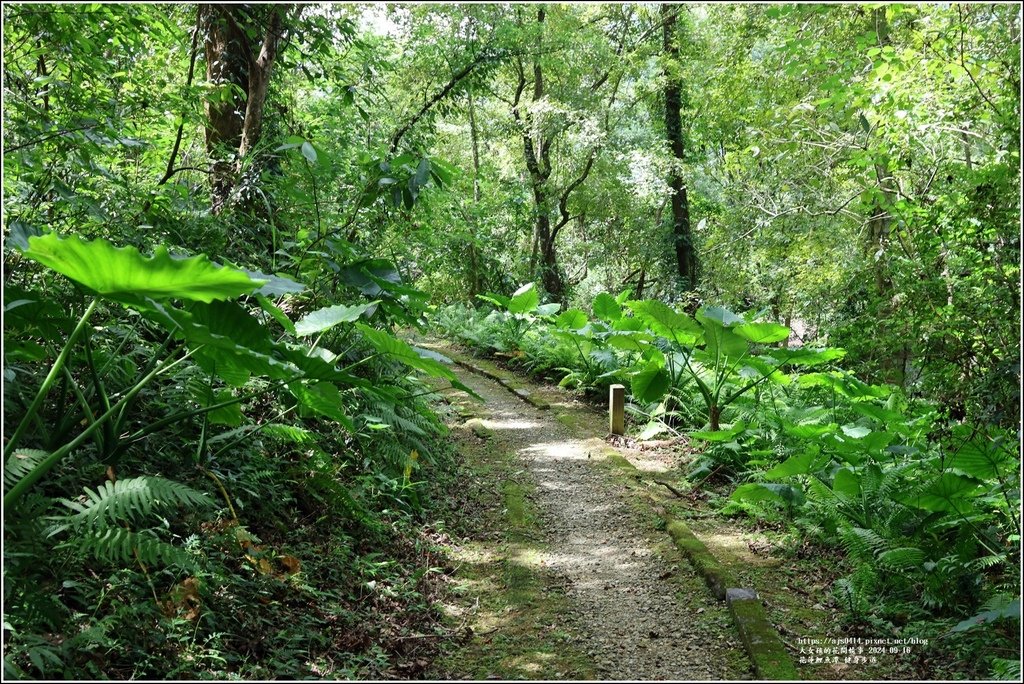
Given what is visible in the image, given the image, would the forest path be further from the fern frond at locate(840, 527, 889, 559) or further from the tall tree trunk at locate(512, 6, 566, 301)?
the tall tree trunk at locate(512, 6, 566, 301)

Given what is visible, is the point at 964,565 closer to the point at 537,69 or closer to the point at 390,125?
the point at 390,125

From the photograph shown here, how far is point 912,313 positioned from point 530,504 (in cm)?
273

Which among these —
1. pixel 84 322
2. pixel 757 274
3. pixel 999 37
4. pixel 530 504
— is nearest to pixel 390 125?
pixel 530 504

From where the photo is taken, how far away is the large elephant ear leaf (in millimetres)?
1974

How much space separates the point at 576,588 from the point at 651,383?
2.91 m

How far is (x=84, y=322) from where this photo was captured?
7.70 ft

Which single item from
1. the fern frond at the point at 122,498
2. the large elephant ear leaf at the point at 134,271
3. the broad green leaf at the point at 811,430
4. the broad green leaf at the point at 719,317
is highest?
the large elephant ear leaf at the point at 134,271

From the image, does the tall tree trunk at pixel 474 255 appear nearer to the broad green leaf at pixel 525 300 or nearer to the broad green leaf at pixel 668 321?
the broad green leaf at pixel 525 300

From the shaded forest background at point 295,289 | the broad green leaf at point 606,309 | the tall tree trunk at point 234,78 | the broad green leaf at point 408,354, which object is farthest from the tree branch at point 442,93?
the broad green leaf at point 408,354

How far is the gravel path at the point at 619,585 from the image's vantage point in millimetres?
3330

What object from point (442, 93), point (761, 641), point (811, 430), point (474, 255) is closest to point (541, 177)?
point (474, 255)

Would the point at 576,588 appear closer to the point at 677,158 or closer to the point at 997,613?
the point at 997,613

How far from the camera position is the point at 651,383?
21.9 feet

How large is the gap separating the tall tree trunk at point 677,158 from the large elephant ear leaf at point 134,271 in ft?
40.2
